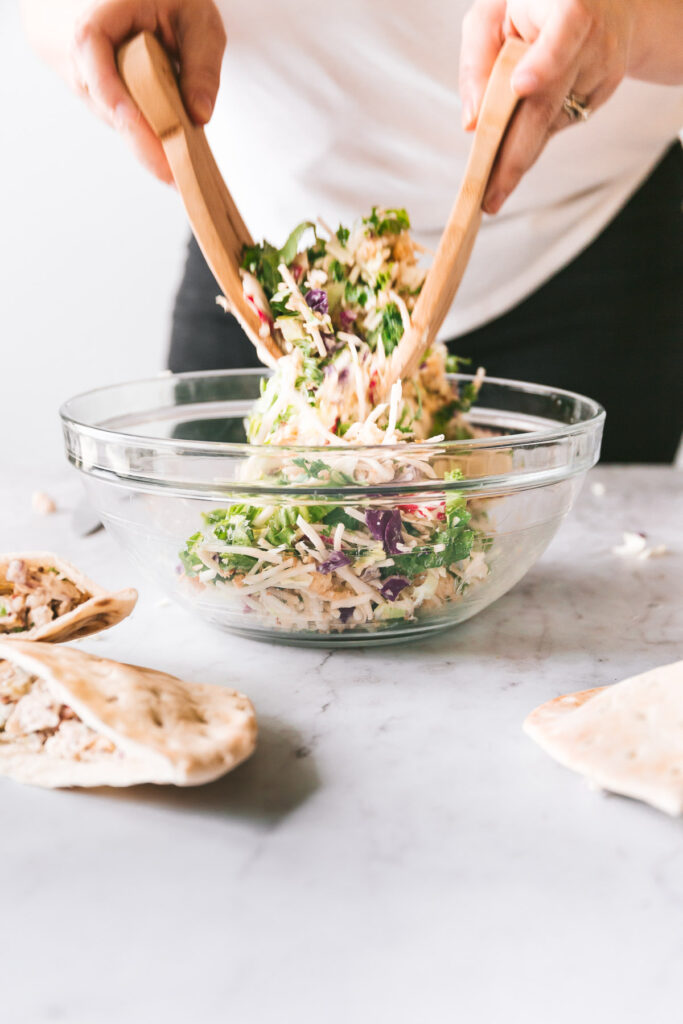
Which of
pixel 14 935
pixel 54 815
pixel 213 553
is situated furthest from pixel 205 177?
pixel 14 935

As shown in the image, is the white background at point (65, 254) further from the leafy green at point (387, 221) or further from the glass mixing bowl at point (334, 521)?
the glass mixing bowl at point (334, 521)

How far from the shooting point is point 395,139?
172 cm

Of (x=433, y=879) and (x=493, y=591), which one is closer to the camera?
(x=433, y=879)

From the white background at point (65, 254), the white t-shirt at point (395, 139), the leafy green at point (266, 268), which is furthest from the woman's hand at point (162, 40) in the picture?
the white background at point (65, 254)

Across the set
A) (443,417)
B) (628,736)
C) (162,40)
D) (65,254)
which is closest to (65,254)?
(65,254)

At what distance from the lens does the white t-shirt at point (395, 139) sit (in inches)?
62.4

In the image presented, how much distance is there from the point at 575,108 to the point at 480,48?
5.8 inches

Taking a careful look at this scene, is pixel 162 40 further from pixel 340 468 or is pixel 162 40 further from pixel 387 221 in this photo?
pixel 340 468

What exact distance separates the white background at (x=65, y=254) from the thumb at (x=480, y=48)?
2.56 meters

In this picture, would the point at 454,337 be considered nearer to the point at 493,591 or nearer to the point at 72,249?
the point at 493,591

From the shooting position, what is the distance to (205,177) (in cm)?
114

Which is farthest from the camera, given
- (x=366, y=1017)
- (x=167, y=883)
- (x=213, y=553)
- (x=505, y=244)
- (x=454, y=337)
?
(x=454, y=337)

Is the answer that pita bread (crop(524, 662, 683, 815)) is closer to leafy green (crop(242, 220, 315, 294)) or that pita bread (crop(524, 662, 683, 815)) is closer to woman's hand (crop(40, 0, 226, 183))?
leafy green (crop(242, 220, 315, 294))

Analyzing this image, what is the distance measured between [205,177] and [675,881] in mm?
929
